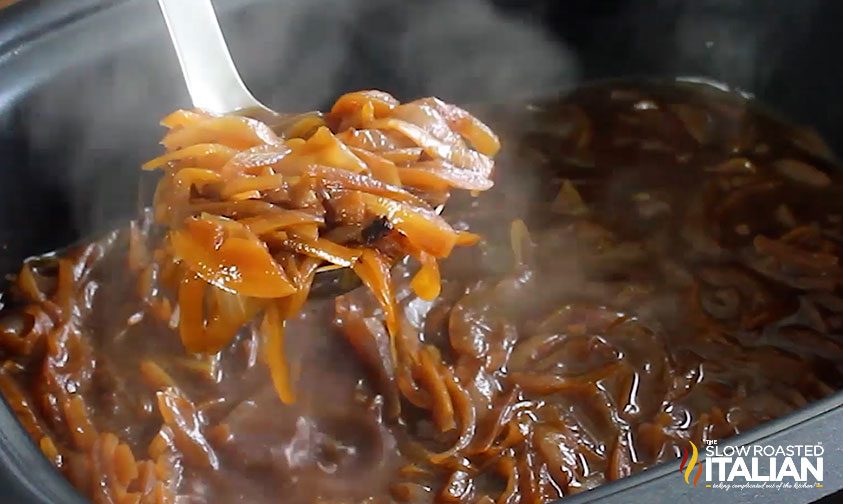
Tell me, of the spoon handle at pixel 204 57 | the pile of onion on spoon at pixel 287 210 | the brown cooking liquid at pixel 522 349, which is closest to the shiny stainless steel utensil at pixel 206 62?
the spoon handle at pixel 204 57

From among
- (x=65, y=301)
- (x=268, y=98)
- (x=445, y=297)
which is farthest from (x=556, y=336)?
(x=65, y=301)

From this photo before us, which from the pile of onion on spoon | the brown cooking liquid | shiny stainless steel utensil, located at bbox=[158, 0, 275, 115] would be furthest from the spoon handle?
the brown cooking liquid

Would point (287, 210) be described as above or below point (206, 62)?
below

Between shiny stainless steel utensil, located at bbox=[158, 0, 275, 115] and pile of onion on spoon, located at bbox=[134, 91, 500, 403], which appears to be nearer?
pile of onion on spoon, located at bbox=[134, 91, 500, 403]

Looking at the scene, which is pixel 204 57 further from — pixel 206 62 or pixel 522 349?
pixel 522 349

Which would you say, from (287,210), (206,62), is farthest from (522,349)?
(206,62)

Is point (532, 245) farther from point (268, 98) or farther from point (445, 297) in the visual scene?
point (268, 98)

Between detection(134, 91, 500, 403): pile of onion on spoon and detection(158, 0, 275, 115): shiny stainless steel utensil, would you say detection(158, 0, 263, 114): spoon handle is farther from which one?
detection(134, 91, 500, 403): pile of onion on spoon
